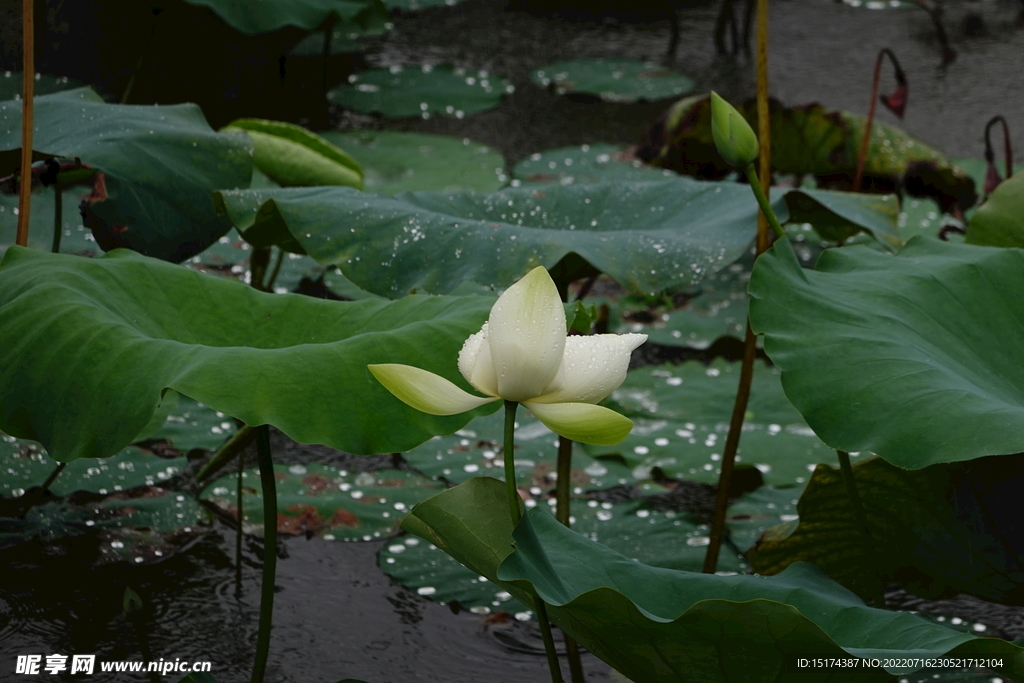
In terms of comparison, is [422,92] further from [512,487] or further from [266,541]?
[512,487]

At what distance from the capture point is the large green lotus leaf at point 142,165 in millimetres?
1280

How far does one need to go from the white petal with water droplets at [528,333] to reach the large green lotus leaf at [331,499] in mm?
799

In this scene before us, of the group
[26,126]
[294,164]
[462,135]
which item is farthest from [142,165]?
[462,135]

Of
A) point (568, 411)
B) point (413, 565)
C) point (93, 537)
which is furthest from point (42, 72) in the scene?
point (568, 411)

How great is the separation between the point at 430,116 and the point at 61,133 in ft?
6.29

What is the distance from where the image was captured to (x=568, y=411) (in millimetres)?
642

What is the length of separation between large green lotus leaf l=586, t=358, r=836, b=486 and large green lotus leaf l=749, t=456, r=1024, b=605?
0.32 meters

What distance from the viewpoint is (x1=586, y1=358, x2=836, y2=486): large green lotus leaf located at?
1.58 metres

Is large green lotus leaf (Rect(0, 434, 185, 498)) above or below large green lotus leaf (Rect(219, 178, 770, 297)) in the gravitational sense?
below

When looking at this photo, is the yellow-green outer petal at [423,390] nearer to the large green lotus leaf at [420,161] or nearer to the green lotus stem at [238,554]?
the green lotus stem at [238,554]

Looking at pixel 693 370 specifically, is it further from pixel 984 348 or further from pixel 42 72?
pixel 42 72

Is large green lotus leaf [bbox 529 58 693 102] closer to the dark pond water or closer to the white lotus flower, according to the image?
the dark pond water

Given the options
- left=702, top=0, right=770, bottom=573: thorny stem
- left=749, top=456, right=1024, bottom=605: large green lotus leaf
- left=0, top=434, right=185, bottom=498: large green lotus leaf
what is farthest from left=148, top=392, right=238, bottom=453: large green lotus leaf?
left=749, top=456, right=1024, bottom=605: large green lotus leaf

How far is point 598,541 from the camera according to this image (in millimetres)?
1385
